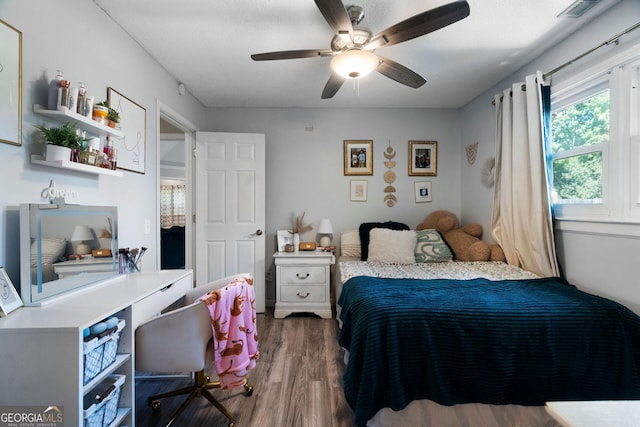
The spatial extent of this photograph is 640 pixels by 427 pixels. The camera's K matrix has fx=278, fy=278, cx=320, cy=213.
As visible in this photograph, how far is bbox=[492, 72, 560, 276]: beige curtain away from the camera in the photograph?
216 cm

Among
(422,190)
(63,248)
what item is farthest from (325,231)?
(63,248)

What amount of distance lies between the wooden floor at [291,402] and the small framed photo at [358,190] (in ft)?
5.85

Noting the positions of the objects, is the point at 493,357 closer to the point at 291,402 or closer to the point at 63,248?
the point at 291,402

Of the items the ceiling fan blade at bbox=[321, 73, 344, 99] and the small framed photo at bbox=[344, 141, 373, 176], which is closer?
the ceiling fan blade at bbox=[321, 73, 344, 99]

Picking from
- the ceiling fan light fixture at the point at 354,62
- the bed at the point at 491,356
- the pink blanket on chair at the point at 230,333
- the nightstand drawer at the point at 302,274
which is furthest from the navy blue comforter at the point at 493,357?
the nightstand drawer at the point at 302,274

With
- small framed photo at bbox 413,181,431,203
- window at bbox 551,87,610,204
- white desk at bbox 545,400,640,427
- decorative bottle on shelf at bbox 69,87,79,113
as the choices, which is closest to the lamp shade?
small framed photo at bbox 413,181,431,203

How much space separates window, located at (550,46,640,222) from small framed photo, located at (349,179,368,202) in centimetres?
184

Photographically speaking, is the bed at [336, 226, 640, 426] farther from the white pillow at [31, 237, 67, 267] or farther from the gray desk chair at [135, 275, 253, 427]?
the white pillow at [31, 237, 67, 267]

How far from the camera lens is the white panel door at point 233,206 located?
3.25m

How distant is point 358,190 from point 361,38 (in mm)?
1902

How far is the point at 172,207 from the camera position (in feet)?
16.5

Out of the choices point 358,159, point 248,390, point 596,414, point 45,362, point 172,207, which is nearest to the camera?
point 596,414

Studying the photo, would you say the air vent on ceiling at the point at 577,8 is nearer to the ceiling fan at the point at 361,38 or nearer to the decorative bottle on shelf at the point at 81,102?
the ceiling fan at the point at 361,38

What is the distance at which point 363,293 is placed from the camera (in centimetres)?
177
